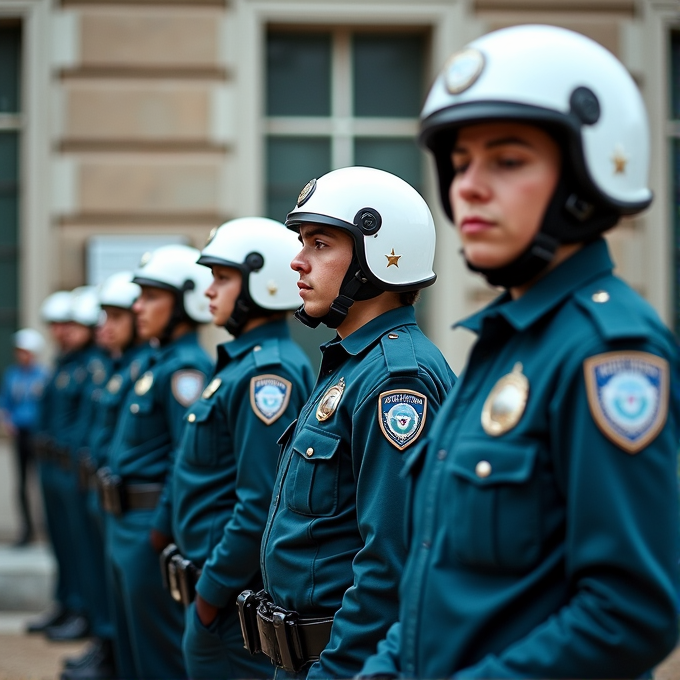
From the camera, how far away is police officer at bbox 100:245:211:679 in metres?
4.95

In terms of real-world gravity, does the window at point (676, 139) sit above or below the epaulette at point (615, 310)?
above

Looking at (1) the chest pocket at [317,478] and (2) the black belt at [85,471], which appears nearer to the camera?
(1) the chest pocket at [317,478]

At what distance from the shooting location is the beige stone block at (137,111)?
28.8 ft

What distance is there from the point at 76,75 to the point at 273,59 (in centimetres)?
165

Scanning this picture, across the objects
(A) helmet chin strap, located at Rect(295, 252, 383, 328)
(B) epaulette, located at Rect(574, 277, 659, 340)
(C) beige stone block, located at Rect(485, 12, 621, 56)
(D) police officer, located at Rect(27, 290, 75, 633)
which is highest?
(C) beige stone block, located at Rect(485, 12, 621, 56)

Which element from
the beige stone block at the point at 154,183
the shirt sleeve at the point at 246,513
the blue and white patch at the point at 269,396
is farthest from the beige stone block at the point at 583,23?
the shirt sleeve at the point at 246,513

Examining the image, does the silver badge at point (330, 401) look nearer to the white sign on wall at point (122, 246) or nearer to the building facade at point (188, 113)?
the building facade at point (188, 113)

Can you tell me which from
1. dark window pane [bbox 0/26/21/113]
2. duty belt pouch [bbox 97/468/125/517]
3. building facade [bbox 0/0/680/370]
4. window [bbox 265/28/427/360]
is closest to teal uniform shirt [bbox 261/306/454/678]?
duty belt pouch [bbox 97/468/125/517]

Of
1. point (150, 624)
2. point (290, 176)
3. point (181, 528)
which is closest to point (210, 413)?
point (181, 528)

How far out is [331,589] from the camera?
285cm

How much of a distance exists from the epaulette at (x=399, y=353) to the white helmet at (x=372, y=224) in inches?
6.7

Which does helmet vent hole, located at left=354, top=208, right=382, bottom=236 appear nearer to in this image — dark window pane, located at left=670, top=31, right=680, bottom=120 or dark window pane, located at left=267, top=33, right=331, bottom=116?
dark window pane, located at left=267, top=33, right=331, bottom=116

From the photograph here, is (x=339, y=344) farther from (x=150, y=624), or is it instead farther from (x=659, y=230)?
(x=659, y=230)

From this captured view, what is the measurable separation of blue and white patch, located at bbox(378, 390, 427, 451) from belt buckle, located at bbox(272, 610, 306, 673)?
0.60m
